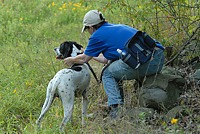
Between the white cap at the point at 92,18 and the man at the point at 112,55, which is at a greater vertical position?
the white cap at the point at 92,18

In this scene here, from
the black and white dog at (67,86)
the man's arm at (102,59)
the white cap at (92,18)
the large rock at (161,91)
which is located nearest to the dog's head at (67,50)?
the black and white dog at (67,86)

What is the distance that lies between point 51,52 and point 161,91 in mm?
3320

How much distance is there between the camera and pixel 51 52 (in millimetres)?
8523

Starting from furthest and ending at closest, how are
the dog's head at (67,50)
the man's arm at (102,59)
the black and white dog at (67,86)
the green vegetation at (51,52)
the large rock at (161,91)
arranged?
the man's arm at (102,59) < the large rock at (161,91) < the dog's head at (67,50) < the green vegetation at (51,52) < the black and white dog at (67,86)

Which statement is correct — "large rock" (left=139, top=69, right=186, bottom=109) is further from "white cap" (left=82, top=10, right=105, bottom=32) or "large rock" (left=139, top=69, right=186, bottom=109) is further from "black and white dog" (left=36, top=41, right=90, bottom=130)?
"white cap" (left=82, top=10, right=105, bottom=32)

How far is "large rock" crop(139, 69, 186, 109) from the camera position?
5.68 metres

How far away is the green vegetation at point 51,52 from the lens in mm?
5398

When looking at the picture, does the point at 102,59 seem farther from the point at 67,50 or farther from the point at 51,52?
the point at 51,52

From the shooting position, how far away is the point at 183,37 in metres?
7.29

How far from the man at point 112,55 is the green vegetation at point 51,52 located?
1.30 feet

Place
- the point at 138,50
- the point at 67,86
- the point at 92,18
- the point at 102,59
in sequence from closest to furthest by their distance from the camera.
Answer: the point at 67,86
the point at 138,50
the point at 92,18
the point at 102,59

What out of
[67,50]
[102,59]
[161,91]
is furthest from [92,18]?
[161,91]

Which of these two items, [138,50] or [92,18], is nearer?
[138,50]

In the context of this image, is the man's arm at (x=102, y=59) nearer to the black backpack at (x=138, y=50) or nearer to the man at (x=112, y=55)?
the man at (x=112, y=55)
